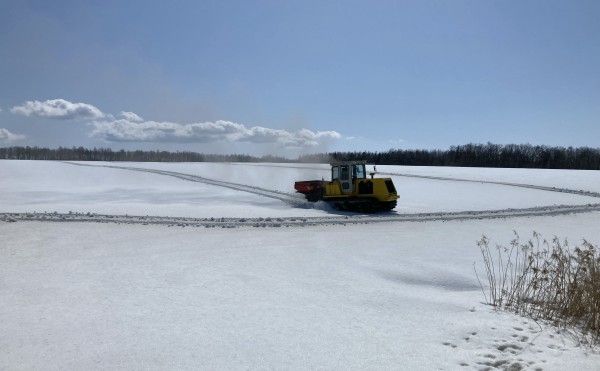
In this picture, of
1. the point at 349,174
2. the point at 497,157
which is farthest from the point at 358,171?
the point at 497,157

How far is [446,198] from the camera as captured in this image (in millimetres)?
31797

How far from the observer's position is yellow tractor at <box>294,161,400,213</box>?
2262cm

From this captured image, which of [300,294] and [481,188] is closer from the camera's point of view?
[300,294]

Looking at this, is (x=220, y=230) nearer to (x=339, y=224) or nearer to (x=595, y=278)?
(x=339, y=224)

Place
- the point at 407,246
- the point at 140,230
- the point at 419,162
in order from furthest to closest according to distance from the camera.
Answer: the point at 419,162, the point at 140,230, the point at 407,246

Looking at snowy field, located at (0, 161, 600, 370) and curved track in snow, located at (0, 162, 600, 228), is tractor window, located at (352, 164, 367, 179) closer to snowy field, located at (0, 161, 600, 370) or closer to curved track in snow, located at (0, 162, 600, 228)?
curved track in snow, located at (0, 162, 600, 228)

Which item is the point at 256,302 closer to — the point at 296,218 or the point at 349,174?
the point at 296,218

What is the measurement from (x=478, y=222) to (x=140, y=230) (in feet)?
43.7

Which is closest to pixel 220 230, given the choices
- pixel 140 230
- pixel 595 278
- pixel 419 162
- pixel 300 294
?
pixel 140 230

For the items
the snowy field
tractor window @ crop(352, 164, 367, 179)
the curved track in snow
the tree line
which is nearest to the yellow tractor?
tractor window @ crop(352, 164, 367, 179)

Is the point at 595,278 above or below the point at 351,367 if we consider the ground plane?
above

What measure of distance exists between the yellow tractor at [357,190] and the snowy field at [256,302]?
6.31 m

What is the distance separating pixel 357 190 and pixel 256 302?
16149mm

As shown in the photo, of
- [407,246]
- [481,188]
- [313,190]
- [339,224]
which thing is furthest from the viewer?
[481,188]
